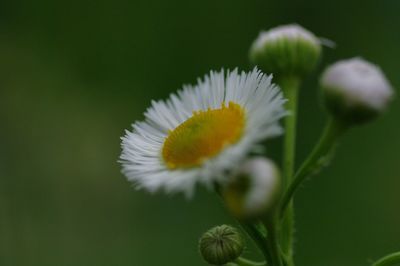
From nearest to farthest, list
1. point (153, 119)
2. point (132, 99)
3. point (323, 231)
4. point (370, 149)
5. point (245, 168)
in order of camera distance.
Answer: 1. point (245, 168)
2. point (153, 119)
3. point (323, 231)
4. point (370, 149)
5. point (132, 99)

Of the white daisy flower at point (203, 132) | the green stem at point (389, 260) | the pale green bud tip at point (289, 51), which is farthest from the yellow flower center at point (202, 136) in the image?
the green stem at point (389, 260)

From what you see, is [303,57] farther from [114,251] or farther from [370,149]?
[370,149]

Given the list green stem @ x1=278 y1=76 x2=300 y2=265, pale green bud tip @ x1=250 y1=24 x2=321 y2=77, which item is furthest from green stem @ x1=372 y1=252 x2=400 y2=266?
pale green bud tip @ x1=250 y1=24 x2=321 y2=77

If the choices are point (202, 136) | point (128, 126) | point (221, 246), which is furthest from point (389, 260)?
point (128, 126)

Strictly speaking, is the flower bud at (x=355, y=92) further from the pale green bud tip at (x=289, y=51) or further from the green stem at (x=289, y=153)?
the pale green bud tip at (x=289, y=51)

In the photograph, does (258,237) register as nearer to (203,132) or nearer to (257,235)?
A: (257,235)

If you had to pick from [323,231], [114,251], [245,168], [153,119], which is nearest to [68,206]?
[114,251]
